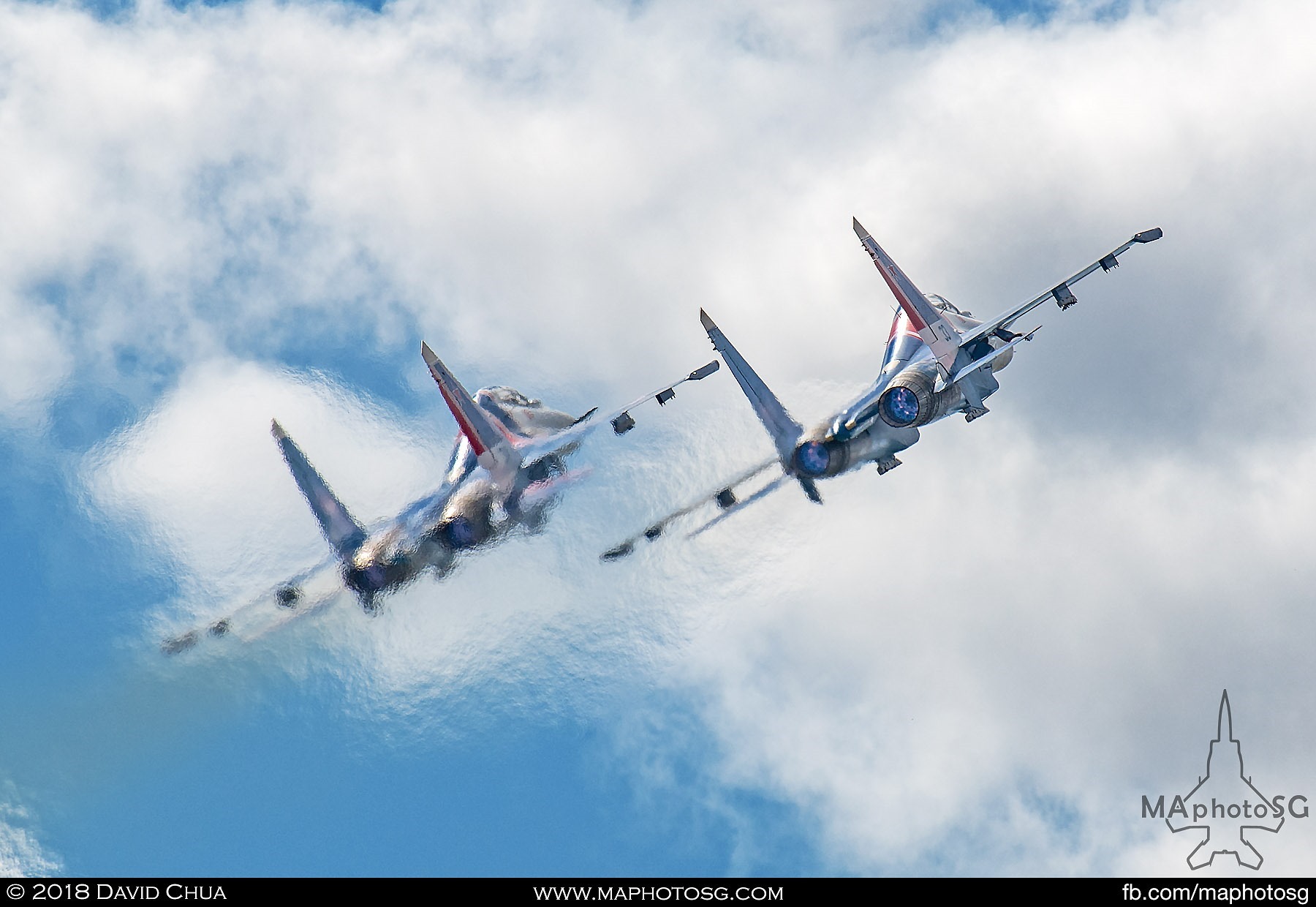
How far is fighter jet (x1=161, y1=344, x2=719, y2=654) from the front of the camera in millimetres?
71438

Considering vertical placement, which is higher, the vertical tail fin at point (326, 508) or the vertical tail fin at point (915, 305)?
the vertical tail fin at point (915, 305)

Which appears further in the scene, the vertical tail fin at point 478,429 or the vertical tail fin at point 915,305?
the vertical tail fin at point 915,305

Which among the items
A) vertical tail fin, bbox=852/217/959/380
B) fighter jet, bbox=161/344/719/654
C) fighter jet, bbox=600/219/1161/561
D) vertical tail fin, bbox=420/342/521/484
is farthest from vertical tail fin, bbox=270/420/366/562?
vertical tail fin, bbox=852/217/959/380

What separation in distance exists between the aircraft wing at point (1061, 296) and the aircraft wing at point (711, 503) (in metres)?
9.41

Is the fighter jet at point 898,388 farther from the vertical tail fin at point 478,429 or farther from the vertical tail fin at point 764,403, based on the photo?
the vertical tail fin at point 478,429

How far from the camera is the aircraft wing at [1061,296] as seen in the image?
6931cm

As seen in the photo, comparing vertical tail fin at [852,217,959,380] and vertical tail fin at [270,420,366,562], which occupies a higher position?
vertical tail fin at [852,217,959,380]

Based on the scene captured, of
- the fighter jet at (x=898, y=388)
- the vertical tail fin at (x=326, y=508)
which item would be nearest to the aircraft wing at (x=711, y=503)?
the fighter jet at (x=898, y=388)

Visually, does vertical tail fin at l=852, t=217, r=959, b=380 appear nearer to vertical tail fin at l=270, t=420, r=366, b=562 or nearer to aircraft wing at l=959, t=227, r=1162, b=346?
aircraft wing at l=959, t=227, r=1162, b=346

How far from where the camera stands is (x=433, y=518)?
71.8 metres

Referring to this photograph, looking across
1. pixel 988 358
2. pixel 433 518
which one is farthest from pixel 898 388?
pixel 433 518

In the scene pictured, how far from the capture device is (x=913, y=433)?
230 ft

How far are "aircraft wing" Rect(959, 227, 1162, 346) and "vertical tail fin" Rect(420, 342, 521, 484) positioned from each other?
18.4m
